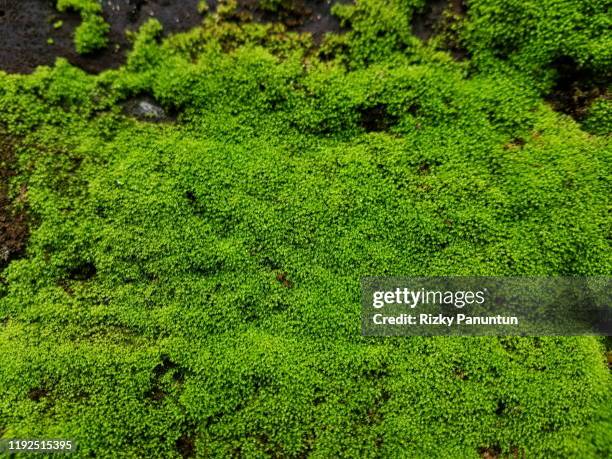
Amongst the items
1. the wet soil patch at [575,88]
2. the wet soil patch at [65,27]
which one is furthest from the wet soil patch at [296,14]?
the wet soil patch at [575,88]

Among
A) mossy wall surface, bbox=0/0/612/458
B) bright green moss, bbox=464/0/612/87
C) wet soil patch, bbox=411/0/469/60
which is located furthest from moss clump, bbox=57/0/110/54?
bright green moss, bbox=464/0/612/87

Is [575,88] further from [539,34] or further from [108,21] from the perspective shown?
[108,21]

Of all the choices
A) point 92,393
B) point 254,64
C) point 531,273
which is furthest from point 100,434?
point 531,273

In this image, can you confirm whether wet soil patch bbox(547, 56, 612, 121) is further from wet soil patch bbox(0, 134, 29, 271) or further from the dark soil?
wet soil patch bbox(0, 134, 29, 271)

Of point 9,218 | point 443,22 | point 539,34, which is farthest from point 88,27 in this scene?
point 539,34

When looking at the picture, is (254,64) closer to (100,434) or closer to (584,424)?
(100,434)

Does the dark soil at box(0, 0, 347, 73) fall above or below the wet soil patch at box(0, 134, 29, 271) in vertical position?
above
